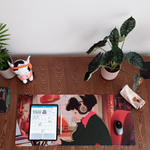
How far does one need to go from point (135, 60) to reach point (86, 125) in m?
0.64

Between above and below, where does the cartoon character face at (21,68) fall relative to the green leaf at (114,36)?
below

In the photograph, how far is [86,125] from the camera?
3.86 feet

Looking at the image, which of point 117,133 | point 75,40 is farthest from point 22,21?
point 117,133

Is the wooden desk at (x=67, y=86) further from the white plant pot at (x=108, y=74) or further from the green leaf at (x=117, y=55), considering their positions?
the green leaf at (x=117, y=55)

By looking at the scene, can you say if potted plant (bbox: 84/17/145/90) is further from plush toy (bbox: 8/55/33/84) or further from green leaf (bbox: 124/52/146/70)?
plush toy (bbox: 8/55/33/84)

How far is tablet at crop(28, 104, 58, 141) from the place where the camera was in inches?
45.3

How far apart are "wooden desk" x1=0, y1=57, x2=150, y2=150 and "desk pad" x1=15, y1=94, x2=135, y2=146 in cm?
4

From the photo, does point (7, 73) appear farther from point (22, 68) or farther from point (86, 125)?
point (86, 125)

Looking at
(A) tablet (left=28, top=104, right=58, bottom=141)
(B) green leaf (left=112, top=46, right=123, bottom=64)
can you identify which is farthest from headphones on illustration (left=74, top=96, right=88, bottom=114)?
(B) green leaf (left=112, top=46, right=123, bottom=64)

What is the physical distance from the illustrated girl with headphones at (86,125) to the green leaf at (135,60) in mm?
461

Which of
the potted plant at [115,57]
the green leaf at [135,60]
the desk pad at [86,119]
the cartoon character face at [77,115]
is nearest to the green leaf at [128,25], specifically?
the potted plant at [115,57]

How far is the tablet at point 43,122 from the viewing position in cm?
115

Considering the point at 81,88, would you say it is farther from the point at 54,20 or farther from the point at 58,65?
the point at 54,20

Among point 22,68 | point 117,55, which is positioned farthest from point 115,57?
point 22,68
